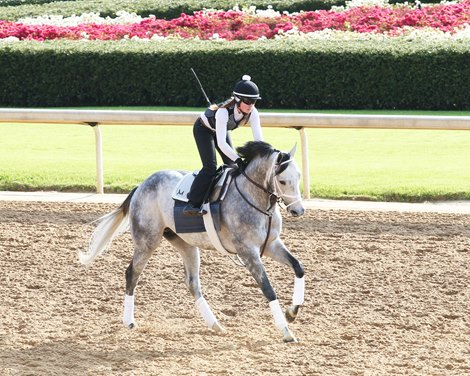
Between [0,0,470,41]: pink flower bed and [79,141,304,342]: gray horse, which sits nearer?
[79,141,304,342]: gray horse

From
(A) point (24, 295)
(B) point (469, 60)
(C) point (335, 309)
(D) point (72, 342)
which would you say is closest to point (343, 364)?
(C) point (335, 309)

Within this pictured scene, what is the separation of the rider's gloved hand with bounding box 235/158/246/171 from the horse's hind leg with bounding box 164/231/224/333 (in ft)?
2.60

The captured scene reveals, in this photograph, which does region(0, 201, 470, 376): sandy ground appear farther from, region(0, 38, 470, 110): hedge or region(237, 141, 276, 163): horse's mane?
region(0, 38, 470, 110): hedge

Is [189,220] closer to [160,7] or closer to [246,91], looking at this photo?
[246,91]

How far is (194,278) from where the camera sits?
24.8ft

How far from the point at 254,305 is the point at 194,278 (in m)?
0.62

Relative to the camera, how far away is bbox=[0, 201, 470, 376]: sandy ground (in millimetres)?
6652

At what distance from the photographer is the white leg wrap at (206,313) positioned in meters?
7.34

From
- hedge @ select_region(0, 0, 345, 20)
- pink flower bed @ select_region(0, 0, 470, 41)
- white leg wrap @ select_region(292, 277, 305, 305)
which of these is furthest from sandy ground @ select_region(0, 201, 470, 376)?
hedge @ select_region(0, 0, 345, 20)

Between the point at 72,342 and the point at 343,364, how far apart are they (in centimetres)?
178

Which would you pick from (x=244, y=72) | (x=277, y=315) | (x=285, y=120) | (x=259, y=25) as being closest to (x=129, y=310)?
(x=277, y=315)

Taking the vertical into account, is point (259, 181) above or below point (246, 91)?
below

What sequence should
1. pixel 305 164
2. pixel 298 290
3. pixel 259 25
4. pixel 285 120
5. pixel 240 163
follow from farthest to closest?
pixel 259 25
pixel 285 120
pixel 305 164
pixel 240 163
pixel 298 290

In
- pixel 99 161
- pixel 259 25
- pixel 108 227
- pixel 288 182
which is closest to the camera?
pixel 288 182
